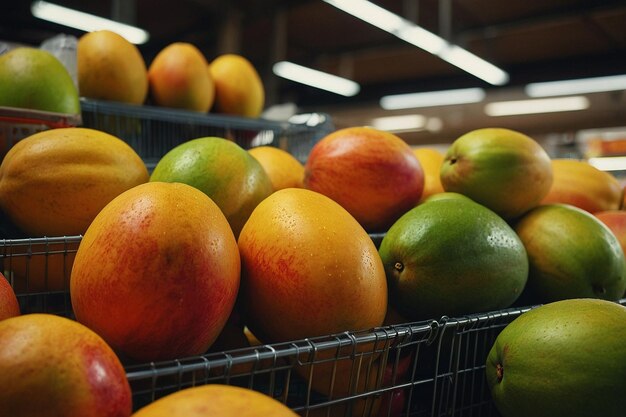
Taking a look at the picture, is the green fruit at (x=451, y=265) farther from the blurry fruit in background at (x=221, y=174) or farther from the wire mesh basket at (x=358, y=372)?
the blurry fruit in background at (x=221, y=174)

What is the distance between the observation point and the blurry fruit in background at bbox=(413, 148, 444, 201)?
1089 millimetres

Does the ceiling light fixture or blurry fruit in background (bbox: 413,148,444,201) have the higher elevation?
the ceiling light fixture

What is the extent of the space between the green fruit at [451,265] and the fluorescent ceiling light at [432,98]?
A: 8632 mm

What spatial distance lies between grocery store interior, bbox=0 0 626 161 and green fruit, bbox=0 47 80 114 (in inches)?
157

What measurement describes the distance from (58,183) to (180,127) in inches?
31.0

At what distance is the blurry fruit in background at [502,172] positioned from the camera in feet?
3.06

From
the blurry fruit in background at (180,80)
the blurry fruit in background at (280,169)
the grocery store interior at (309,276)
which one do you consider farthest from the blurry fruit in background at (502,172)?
the blurry fruit in background at (180,80)

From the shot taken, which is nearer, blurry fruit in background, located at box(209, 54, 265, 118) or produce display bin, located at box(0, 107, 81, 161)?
produce display bin, located at box(0, 107, 81, 161)

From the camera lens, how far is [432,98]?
30.2 feet

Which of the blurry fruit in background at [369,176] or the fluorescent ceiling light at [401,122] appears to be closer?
the blurry fruit in background at [369,176]

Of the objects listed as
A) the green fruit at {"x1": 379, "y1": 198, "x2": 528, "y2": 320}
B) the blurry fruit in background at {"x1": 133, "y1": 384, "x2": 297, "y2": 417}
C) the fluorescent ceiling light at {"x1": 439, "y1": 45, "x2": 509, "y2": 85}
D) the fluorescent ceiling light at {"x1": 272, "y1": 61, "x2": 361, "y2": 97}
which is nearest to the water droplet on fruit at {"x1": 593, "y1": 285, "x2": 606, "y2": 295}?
the green fruit at {"x1": 379, "y1": 198, "x2": 528, "y2": 320}

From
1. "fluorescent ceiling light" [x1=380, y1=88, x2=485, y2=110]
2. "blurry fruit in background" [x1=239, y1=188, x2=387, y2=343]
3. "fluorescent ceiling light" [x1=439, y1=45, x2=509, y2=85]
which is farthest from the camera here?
"fluorescent ceiling light" [x1=380, y1=88, x2=485, y2=110]

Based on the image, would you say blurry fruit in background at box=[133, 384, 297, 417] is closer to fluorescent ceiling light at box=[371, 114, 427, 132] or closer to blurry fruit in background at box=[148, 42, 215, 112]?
blurry fruit in background at box=[148, 42, 215, 112]

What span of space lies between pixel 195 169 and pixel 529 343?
0.48 meters
